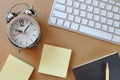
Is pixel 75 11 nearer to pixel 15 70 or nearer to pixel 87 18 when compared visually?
pixel 87 18

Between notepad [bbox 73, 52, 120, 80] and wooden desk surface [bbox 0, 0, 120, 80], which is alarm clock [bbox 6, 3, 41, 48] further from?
notepad [bbox 73, 52, 120, 80]

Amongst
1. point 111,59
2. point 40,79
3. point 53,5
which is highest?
point 53,5

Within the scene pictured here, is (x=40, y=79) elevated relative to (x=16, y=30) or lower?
lower

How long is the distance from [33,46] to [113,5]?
0.28m

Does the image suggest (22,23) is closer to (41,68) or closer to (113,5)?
(41,68)

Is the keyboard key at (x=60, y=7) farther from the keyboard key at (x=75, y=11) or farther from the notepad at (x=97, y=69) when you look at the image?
the notepad at (x=97, y=69)

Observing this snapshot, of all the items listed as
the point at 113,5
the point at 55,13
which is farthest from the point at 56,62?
the point at 113,5

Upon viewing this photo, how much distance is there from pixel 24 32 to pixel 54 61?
0.42 ft

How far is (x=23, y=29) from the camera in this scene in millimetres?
790

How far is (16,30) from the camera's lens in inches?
31.0

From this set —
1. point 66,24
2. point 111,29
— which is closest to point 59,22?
point 66,24

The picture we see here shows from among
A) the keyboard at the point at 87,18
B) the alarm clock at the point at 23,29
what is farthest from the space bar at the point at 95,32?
the alarm clock at the point at 23,29

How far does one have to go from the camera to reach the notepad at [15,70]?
0.81 meters

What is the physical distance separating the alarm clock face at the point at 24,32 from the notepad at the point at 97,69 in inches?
6.2
